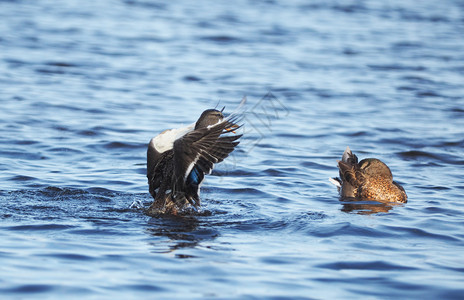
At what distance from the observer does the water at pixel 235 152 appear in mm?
5734

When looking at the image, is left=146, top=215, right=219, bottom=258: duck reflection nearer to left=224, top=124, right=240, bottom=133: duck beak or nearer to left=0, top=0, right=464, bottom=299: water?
left=0, top=0, right=464, bottom=299: water

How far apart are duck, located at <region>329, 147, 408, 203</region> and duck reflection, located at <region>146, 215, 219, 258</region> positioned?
2009 mm

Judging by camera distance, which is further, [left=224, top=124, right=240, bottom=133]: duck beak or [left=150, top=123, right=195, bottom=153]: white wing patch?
[left=150, top=123, right=195, bottom=153]: white wing patch

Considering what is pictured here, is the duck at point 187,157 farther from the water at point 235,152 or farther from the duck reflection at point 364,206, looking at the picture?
the duck reflection at point 364,206

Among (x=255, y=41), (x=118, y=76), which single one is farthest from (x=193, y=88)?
(x=255, y=41)

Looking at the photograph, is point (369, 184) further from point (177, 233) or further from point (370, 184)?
point (177, 233)

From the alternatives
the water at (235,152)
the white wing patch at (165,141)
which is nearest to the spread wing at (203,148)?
the white wing patch at (165,141)

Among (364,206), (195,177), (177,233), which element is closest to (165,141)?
(195,177)

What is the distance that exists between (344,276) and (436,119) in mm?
8359

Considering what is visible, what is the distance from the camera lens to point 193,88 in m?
15.3

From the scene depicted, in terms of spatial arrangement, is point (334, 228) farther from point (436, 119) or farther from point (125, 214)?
point (436, 119)

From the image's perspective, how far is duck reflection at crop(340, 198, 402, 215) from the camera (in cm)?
797

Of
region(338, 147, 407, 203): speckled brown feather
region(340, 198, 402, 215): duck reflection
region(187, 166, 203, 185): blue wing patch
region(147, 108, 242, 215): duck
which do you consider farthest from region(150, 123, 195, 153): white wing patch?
region(338, 147, 407, 203): speckled brown feather

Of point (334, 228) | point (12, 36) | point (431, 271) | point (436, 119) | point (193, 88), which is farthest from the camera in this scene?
point (12, 36)
